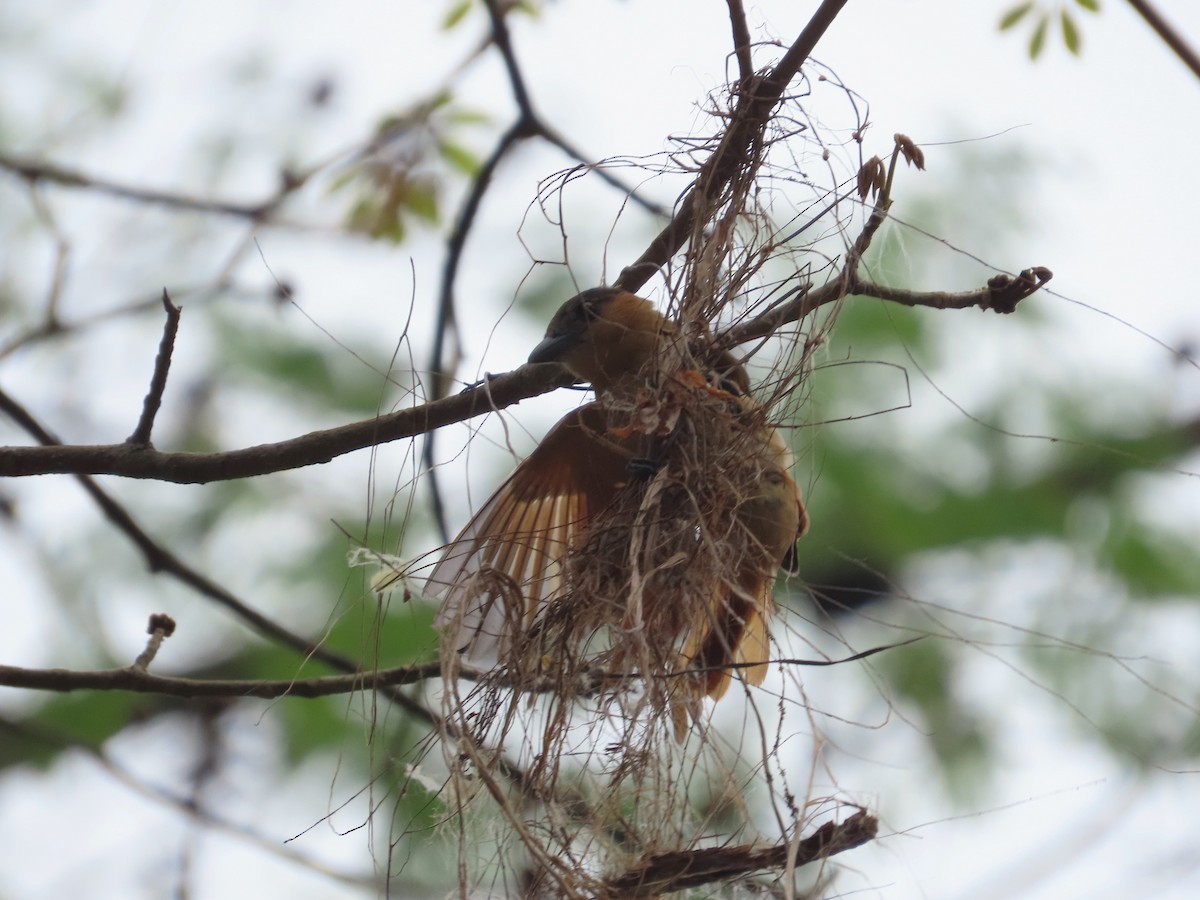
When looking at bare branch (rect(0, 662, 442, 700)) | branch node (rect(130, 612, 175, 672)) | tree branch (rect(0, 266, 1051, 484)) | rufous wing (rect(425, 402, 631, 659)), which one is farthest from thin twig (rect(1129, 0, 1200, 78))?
branch node (rect(130, 612, 175, 672))

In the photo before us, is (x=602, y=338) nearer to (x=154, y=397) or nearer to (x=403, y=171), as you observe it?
(x=154, y=397)

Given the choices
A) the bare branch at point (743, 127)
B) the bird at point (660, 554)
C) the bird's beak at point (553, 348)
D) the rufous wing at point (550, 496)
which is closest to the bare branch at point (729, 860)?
the bird at point (660, 554)

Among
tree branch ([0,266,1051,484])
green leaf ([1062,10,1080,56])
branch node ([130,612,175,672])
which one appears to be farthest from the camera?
green leaf ([1062,10,1080,56])

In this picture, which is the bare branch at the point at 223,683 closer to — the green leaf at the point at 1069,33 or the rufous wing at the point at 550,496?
the rufous wing at the point at 550,496

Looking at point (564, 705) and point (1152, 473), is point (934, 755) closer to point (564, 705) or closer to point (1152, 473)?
point (1152, 473)

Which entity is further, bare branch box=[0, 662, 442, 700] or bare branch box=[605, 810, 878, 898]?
bare branch box=[0, 662, 442, 700]

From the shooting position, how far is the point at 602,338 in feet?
8.12

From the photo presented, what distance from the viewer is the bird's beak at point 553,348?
2.47m

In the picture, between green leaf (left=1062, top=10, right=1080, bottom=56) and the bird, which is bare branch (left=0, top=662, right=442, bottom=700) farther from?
green leaf (left=1062, top=10, right=1080, bottom=56)

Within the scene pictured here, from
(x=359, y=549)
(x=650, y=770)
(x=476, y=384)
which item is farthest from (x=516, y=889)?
(x=476, y=384)

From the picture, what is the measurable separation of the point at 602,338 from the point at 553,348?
10 centimetres

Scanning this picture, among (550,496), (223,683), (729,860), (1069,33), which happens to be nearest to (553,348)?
(550,496)

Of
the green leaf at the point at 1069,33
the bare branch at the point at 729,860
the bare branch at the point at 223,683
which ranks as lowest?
the bare branch at the point at 729,860

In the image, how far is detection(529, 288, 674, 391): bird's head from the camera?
2.41 metres
